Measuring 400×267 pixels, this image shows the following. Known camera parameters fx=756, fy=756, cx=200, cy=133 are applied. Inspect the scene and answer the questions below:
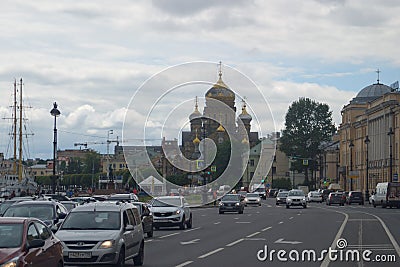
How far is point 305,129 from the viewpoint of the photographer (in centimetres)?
13725

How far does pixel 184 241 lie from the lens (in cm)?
2831

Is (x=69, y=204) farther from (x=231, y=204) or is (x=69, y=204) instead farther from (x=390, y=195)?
(x=390, y=195)

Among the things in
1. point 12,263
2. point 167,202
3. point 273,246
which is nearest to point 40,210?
point 273,246

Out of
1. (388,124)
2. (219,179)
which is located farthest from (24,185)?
(388,124)

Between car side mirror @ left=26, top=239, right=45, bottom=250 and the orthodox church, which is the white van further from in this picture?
car side mirror @ left=26, top=239, right=45, bottom=250

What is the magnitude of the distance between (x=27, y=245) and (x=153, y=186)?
6533 cm

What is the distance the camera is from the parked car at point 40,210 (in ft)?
74.1

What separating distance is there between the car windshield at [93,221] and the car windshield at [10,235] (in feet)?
15.1

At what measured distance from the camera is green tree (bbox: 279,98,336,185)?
445ft

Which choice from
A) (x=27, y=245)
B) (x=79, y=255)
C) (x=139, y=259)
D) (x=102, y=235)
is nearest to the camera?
(x=27, y=245)

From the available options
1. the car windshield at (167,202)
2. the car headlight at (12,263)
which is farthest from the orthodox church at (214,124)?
the car headlight at (12,263)

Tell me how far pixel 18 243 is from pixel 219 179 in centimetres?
7954

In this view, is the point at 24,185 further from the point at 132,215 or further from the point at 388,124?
the point at 132,215

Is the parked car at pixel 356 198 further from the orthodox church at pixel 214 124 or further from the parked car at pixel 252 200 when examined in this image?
the orthodox church at pixel 214 124
